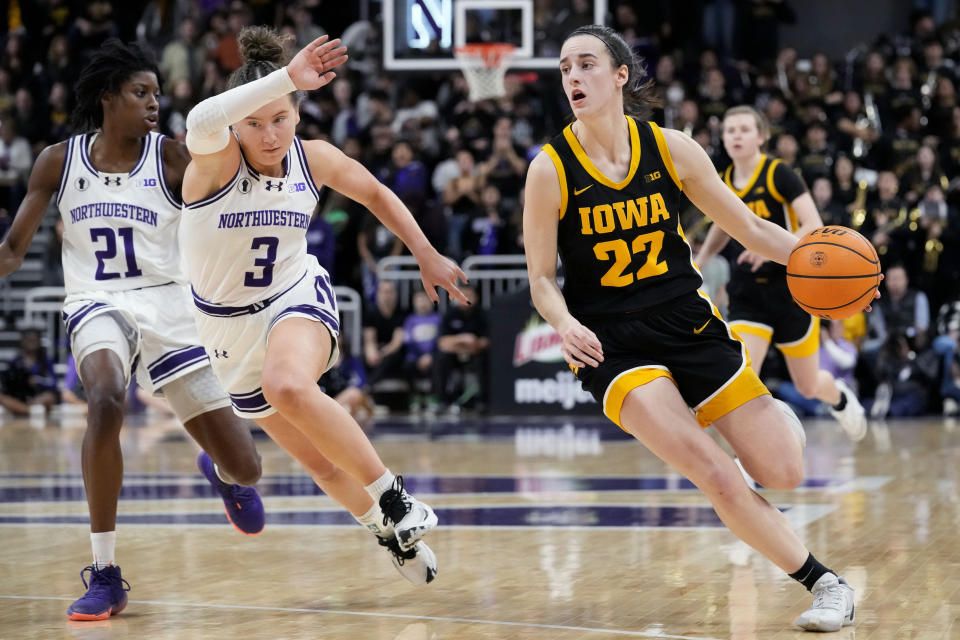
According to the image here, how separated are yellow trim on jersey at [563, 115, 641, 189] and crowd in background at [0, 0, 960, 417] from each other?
8052 millimetres

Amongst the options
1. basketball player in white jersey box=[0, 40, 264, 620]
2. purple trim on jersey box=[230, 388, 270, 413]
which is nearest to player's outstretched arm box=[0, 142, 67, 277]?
basketball player in white jersey box=[0, 40, 264, 620]

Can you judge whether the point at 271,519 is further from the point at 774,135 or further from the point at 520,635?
the point at 774,135

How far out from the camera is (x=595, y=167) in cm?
446

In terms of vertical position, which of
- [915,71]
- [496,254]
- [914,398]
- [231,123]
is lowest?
[914,398]

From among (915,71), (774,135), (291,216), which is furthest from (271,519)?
(915,71)

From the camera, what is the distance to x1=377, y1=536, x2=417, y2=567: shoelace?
179 inches

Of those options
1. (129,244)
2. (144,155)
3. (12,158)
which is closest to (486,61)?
(12,158)

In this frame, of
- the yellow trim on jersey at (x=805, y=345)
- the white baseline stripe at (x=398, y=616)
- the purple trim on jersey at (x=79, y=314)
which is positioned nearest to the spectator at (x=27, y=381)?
the yellow trim on jersey at (x=805, y=345)

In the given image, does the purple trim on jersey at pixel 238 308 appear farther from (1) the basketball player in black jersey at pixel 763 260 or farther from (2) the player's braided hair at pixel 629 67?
(1) the basketball player in black jersey at pixel 763 260

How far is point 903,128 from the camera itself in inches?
594

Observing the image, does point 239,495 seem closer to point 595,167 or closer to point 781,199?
point 595,167

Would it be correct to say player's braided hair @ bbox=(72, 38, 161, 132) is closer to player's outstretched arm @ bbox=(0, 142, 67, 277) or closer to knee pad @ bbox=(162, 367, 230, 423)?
player's outstretched arm @ bbox=(0, 142, 67, 277)

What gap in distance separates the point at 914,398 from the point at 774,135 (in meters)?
3.42

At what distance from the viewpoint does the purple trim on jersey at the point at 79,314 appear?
5.00 metres
